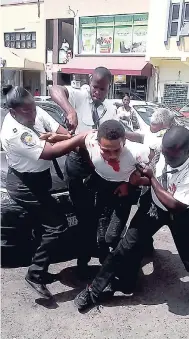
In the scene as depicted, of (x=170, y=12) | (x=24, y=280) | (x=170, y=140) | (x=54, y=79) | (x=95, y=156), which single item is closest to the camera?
(x=170, y=140)

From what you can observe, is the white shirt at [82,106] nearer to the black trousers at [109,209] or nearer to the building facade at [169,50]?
the black trousers at [109,209]

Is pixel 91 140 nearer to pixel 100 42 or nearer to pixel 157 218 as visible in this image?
pixel 157 218

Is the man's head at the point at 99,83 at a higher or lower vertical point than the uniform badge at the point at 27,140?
higher

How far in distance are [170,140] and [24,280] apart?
166cm

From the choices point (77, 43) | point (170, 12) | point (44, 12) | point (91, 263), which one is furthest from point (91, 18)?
point (91, 263)

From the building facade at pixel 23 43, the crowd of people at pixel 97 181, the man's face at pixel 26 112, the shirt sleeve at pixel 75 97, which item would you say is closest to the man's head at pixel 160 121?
the crowd of people at pixel 97 181

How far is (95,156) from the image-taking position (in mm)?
2699

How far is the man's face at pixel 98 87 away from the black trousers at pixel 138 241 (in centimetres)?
87

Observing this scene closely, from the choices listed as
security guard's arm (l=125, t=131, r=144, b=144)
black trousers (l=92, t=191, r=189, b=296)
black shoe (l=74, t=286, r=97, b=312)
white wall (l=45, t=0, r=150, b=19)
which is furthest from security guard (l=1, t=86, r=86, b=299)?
white wall (l=45, t=0, r=150, b=19)

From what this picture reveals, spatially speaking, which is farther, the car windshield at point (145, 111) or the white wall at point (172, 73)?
the white wall at point (172, 73)

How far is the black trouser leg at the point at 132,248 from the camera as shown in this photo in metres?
2.86

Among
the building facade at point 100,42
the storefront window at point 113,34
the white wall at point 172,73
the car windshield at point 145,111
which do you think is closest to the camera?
the car windshield at point 145,111

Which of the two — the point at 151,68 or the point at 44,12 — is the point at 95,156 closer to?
the point at 151,68

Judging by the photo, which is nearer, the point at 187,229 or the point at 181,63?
the point at 187,229
